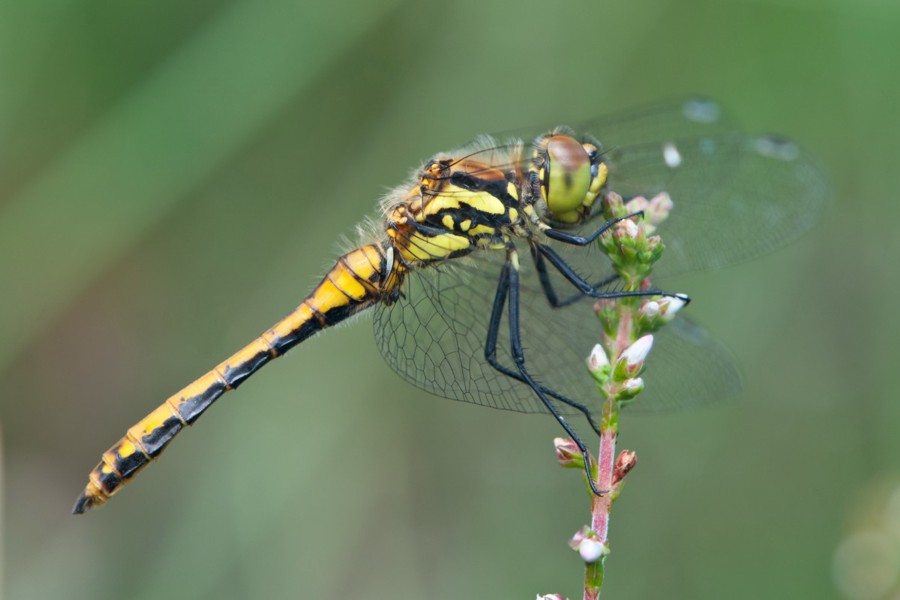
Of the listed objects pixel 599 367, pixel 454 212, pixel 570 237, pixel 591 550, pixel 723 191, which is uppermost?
pixel 723 191

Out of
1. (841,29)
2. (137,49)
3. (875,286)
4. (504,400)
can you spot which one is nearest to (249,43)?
(137,49)

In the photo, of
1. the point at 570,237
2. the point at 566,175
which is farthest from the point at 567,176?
the point at 570,237

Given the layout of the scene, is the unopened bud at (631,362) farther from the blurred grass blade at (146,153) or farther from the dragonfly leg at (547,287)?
the blurred grass blade at (146,153)

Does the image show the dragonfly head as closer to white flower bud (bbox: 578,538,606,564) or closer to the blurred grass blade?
white flower bud (bbox: 578,538,606,564)

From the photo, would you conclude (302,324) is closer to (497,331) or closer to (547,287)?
(497,331)

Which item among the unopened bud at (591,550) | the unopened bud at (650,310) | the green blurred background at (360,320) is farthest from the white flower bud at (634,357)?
the green blurred background at (360,320)

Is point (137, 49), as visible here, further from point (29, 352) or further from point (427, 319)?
point (427, 319)

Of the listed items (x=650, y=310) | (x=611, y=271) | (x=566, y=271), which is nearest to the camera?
(x=650, y=310)
